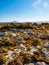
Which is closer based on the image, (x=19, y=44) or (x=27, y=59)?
(x=27, y=59)

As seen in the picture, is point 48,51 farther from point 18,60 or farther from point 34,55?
point 18,60

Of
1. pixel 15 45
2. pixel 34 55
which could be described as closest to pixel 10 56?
pixel 34 55

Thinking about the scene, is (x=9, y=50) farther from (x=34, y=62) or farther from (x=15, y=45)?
(x=34, y=62)

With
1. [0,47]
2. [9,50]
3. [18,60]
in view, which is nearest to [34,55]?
[18,60]

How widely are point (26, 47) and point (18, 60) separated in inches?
174

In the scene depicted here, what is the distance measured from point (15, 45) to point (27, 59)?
4747 mm

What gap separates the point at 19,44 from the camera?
19.8 metres

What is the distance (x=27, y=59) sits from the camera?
15.2 metres

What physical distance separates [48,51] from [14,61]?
4929mm

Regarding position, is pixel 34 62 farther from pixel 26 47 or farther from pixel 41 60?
pixel 26 47

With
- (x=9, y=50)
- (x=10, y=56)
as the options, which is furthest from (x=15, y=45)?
(x=10, y=56)

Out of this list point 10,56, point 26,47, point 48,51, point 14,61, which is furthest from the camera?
point 26,47

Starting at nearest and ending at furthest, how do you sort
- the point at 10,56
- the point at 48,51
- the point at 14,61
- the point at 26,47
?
the point at 14,61 < the point at 10,56 < the point at 48,51 < the point at 26,47

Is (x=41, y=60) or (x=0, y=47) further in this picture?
(x=0, y=47)
